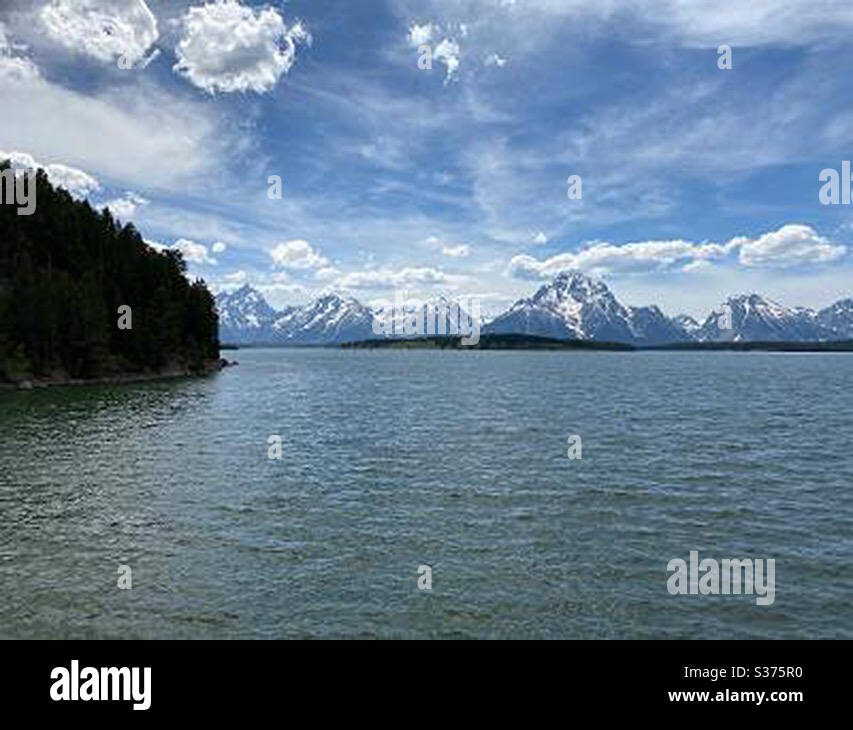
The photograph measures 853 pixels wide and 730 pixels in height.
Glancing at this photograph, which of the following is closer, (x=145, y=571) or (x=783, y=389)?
(x=145, y=571)

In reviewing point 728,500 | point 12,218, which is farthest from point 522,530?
point 12,218

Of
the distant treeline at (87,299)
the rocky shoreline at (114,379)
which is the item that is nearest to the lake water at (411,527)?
the rocky shoreline at (114,379)

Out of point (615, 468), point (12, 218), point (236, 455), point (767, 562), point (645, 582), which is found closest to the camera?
point (645, 582)

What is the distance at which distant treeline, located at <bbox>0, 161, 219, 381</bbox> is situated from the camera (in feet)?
391

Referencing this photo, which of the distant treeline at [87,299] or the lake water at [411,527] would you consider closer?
the lake water at [411,527]

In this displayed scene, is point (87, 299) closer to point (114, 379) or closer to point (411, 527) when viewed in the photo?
point (114, 379)

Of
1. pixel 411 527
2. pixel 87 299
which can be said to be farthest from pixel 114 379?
pixel 411 527

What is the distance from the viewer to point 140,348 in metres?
141

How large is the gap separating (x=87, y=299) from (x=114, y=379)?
49.4ft

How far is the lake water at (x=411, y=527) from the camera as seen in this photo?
77.2ft

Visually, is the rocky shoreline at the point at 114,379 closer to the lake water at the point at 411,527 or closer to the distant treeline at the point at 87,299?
the distant treeline at the point at 87,299

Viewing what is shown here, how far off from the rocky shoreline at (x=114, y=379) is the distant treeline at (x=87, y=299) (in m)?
0.96
